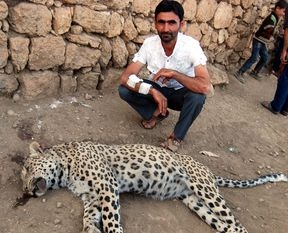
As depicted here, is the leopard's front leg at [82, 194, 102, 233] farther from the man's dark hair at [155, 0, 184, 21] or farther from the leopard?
the man's dark hair at [155, 0, 184, 21]

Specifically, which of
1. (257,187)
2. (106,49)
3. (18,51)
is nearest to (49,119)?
(18,51)

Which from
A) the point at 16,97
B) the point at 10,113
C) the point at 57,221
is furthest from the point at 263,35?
the point at 57,221

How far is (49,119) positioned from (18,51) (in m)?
0.82

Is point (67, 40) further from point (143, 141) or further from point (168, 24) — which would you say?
point (143, 141)

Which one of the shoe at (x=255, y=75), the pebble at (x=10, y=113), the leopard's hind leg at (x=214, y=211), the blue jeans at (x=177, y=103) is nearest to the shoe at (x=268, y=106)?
the shoe at (x=255, y=75)

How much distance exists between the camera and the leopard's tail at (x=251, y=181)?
446cm

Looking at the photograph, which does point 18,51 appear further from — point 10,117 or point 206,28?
point 206,28

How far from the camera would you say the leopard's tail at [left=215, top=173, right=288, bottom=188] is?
14.6ft

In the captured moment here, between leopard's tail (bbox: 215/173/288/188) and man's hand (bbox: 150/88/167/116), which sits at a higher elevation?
man's hand (bbox: 150/88/167/116)

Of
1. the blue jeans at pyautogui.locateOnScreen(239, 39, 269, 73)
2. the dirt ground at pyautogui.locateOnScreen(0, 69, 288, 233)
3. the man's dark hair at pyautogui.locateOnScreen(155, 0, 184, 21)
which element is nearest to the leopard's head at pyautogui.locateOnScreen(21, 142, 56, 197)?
the dirt ground at pyautogui.locateOnScreen(0, 69, 288, 233)

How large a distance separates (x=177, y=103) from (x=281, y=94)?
2711 millimetres

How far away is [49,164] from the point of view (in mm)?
3908

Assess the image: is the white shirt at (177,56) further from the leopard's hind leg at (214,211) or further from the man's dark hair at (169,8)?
the leopard's hind leg at (214,211)

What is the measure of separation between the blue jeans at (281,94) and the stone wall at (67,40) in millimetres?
1806
